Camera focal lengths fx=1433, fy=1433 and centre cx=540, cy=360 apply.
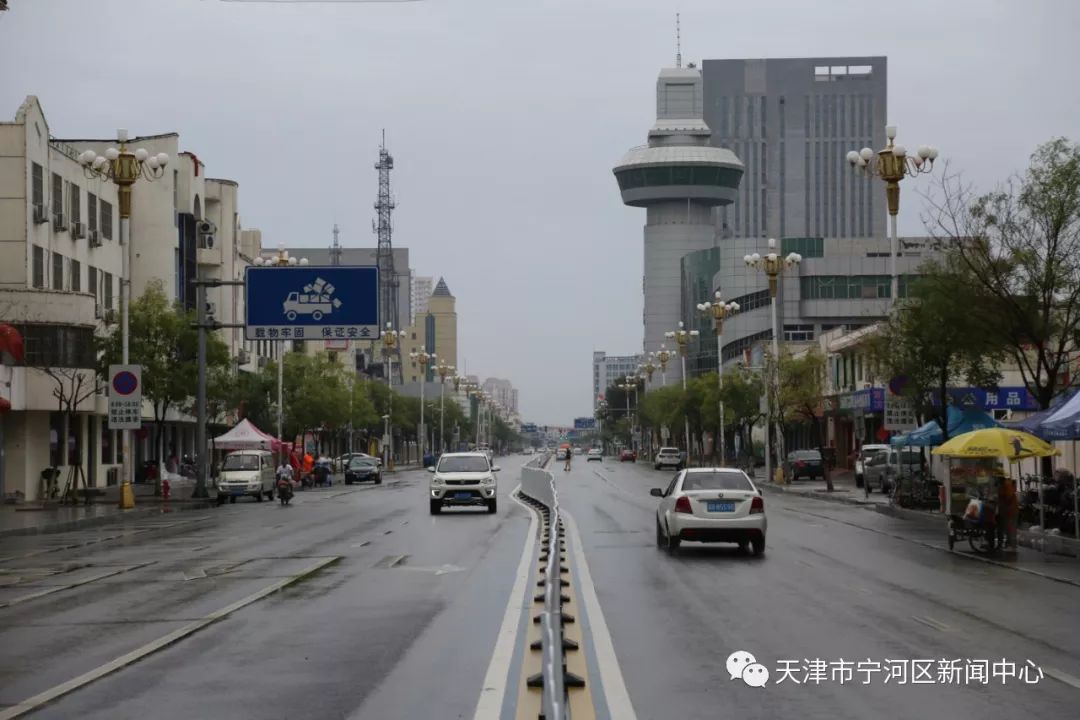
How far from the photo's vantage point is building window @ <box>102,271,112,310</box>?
214ft

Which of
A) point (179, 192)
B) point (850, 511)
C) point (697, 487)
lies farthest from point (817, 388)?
point (697, 487)

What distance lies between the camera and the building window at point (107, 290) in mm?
65250

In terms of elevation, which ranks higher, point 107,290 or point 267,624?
point 107,290

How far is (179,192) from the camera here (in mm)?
81062

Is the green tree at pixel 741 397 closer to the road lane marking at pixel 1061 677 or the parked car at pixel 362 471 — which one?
the parked car at pixel 362 471

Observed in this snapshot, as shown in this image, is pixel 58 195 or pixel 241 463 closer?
pixel 241 463

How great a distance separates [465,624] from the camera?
48.8ft

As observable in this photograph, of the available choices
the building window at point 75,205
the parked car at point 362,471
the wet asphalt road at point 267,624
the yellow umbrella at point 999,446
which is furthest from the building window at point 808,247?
the yellow umbrella at point 999,446

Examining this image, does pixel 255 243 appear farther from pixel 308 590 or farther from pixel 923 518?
pixel 308 590

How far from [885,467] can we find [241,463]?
2458cm

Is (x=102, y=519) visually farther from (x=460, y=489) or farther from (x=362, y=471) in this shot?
(x=362, y=471)

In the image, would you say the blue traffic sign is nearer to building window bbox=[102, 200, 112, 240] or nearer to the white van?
the white van

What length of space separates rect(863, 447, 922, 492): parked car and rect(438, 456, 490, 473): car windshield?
16166 millimetres

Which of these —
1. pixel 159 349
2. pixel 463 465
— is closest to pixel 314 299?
pixel 463 465
